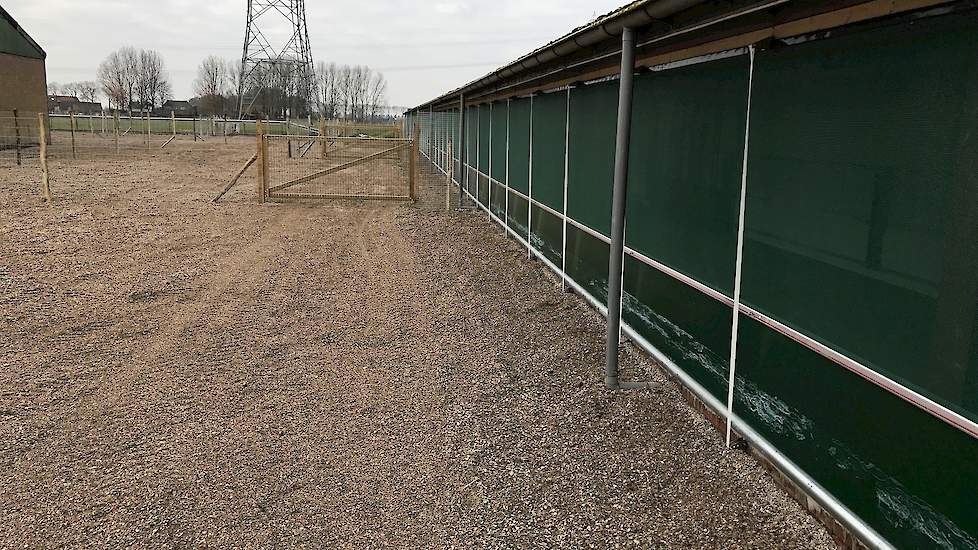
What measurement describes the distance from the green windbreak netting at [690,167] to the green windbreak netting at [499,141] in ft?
20.7

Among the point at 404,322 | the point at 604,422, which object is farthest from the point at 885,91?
the point at 404,322

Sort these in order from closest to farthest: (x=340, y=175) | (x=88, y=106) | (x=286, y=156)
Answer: (x=340, y=175), (x=286, y=156), (x=88, y=106)

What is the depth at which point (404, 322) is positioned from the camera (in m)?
7.68

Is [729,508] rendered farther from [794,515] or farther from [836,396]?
[836,396]

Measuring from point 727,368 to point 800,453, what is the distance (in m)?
0.92

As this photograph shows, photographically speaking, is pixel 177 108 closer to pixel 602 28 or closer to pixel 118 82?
pixel 118 82

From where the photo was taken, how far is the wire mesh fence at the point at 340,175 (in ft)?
58.2

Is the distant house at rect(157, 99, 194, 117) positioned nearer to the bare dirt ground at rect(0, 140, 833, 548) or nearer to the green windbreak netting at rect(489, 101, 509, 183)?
the green windbreak netting at rect(489, 101, 509, 183)

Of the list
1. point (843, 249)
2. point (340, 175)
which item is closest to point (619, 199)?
point (843, 249)

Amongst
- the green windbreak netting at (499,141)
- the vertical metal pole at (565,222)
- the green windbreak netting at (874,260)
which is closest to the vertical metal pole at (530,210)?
the vertical metal pole at (565,222)

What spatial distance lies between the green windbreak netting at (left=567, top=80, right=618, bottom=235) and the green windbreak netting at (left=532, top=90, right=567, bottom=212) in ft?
1.37

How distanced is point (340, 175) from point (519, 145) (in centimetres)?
1386

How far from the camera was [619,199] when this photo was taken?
5500 millimetres

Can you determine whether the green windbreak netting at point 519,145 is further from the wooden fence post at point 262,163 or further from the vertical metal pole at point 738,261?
the wooden fence post at point 262,163
